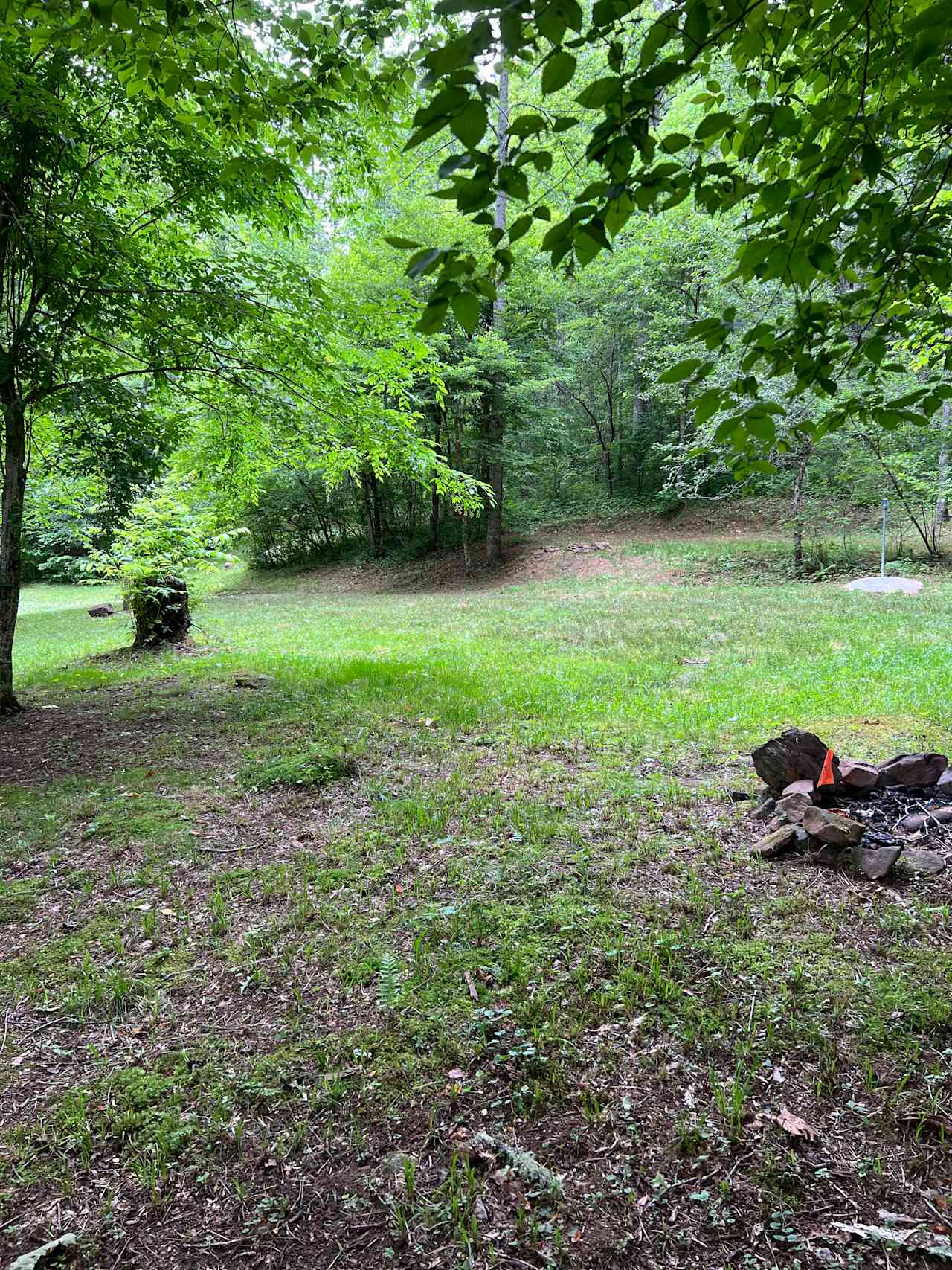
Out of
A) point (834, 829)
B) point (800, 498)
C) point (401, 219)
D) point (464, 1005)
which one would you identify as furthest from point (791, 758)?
point (401, 219)

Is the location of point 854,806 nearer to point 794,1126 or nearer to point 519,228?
point 794,1126

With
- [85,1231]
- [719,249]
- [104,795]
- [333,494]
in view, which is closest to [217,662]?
[104,795]

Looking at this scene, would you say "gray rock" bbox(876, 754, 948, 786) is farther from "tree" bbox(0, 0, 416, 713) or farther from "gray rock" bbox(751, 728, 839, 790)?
"tree" bbox(0, 0, 416, 713)

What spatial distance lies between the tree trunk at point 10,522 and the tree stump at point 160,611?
3.72 metres

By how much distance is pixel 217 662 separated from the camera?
9.77m

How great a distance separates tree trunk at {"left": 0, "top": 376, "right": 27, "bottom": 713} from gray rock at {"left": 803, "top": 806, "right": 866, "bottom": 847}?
7408 mm

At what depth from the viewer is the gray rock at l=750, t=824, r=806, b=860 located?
11.8 ft

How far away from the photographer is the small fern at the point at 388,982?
2621 mm

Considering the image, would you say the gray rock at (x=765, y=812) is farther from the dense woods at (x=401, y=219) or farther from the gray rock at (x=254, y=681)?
the gray rock at (x=254, y=681)

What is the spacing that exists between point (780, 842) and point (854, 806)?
0.67 meters

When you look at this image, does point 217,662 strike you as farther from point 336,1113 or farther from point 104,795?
point 336,1113

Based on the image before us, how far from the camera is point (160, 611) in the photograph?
36.3ft

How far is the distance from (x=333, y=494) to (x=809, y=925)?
28077 millimetres

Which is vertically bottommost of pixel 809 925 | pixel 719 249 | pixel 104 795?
pixel 809 925
